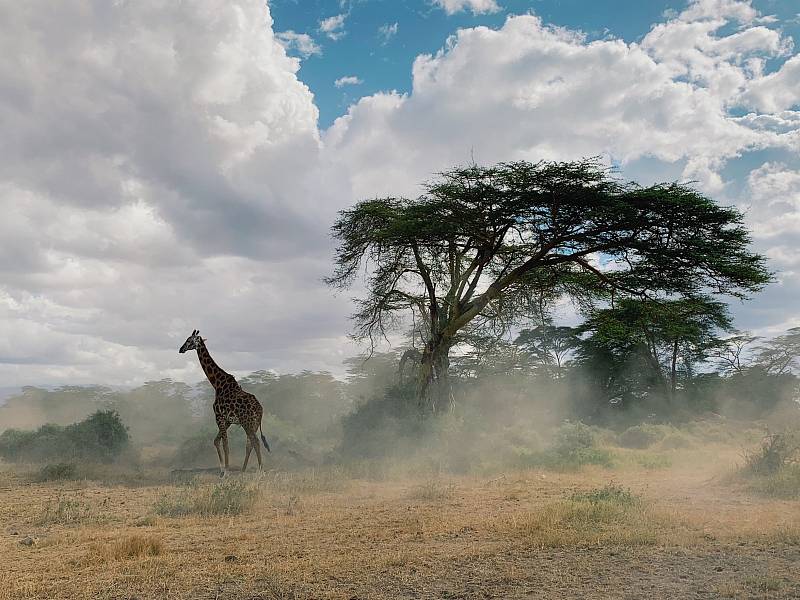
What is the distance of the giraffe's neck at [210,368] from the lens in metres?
16.3

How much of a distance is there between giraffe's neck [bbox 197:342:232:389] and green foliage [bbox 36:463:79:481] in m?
3.96

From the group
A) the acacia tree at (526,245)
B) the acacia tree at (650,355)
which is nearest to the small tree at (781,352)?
the acacia tree at (650,355)

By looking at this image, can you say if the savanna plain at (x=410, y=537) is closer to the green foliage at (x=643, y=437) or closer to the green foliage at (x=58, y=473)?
the green foliage at (x=58, y=473)

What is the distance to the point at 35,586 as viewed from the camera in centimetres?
602

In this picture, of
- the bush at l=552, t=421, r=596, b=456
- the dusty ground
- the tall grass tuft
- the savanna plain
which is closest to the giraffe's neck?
the savanna plain

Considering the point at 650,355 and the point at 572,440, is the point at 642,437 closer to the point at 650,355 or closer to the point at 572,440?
the point at 572,440

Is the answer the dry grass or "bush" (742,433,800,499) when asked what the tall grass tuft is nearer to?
the dry grass

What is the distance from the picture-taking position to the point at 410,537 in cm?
771

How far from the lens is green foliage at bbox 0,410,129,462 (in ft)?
65.5

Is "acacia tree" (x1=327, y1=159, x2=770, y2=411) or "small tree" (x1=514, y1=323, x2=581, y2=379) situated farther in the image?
"small tree" (x1=514, y1=323, x2=581, y2=379)

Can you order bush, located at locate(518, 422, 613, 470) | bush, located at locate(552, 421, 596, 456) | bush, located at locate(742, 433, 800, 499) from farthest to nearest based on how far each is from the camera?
bush, located at locate(552, 421, 596, 456) < bush, located at locate(518, 422, 613, 470) < bush, located at locate(742, 433, 800, 499)

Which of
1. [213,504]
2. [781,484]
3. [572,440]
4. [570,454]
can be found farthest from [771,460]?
[213,504]

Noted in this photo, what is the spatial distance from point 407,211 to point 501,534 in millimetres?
13761

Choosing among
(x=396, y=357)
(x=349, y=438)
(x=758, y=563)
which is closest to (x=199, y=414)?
(x=396, y=357)
